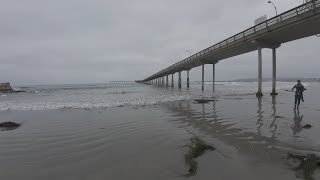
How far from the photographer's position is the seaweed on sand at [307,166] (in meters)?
4.88

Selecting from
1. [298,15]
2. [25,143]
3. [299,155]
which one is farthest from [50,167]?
[298,15]

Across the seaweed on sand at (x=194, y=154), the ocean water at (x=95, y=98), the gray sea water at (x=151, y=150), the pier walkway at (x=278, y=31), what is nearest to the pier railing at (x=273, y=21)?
the pier walkway at (x=278, y=31)

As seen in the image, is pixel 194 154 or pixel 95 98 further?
pixel 95 98

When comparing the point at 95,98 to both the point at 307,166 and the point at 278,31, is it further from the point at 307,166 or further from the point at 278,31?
the point at 307,166

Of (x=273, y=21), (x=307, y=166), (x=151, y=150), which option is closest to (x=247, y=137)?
(x=151, y=150)

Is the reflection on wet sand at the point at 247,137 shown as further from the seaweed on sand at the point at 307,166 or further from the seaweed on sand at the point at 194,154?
the seaweed on sand at the point at 194,154

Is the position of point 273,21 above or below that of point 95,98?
above

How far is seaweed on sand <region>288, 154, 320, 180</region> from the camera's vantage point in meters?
4.88

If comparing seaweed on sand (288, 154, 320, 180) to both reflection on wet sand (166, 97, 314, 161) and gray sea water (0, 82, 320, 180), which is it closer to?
gray sea water (0, 82, 320, 180)

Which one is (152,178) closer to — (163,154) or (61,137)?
(163,154)

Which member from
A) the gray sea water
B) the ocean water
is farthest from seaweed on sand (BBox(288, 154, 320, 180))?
the ocean water

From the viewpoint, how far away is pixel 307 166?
5168 mm

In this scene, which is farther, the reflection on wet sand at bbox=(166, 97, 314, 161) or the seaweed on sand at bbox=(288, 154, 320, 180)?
the reflection on wet sand at bbox=(166, 97, 314, 161)

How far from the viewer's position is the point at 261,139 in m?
7.92
